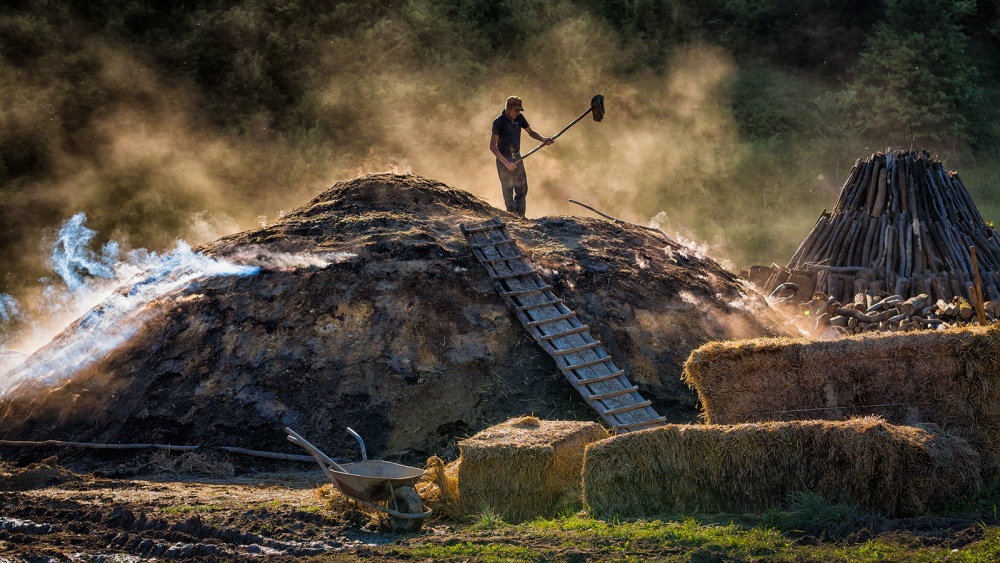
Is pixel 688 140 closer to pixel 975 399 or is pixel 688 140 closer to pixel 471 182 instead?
pixel 471 182

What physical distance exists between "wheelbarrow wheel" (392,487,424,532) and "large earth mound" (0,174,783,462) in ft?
9.29

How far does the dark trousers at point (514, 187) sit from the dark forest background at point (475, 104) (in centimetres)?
1133

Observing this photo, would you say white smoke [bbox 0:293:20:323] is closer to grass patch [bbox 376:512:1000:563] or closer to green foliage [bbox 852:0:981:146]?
grass patch [bbox 376:512:1000:563]

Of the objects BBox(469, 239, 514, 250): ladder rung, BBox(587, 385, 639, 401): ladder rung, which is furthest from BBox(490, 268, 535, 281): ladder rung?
BBox(587, 385, 639, 401): ladder rung

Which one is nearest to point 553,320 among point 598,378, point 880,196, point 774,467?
point 598,378

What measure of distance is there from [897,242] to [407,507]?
12741 mm

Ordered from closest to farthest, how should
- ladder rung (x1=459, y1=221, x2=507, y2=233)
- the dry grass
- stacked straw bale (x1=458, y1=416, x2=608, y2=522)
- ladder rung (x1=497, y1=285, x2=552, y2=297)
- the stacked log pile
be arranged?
stacked straw bale (x1=458, y1=416, x2=608, y2=522), the dry grass, ladder rung (x1=497, y1=285, x2=552, y2=297), ladder rung (x1=459, y1=221, x2=507, y2=233), the stacked log pile

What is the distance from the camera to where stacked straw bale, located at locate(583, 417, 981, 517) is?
8.42m

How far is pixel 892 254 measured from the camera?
19.1m

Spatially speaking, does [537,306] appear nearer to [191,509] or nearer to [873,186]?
[191,509]

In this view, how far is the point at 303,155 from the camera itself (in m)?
31.7

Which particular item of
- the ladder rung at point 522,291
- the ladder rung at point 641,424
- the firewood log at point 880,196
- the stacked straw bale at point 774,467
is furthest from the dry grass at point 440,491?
the firewood log at point 880,196

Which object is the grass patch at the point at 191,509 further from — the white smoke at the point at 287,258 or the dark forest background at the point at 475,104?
the dark forest background at the point at 475,104

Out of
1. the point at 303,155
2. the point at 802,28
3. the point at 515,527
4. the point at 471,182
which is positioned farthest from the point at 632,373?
the point at 802,28
